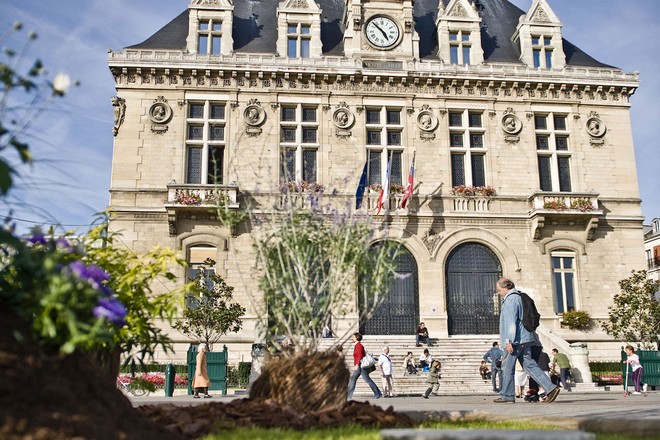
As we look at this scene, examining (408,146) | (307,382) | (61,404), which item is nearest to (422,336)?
(408,146)

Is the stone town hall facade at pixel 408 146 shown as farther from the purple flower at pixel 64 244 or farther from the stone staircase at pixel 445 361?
the purple flower at pixel 64 244

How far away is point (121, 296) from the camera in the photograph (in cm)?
698

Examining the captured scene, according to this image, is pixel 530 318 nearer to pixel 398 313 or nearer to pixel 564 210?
pixel 398 313

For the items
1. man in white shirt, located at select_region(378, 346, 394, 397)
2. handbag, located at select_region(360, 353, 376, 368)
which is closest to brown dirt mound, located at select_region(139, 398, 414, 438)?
handbag, located at select_region(360, 353, 376, 368)

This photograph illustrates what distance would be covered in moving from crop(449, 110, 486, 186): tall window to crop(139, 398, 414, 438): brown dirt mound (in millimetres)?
21689

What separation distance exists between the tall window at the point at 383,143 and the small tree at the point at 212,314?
8209 millimetres

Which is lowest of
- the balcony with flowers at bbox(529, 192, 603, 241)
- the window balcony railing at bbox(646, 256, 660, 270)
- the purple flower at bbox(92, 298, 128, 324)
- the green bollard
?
the green bollard

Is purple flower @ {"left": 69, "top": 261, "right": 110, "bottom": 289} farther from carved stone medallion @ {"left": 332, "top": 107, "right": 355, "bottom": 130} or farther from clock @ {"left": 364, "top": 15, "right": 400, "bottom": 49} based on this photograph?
clock @ {"left": 364, "top": 15, "right": 400, "bottom": 49}

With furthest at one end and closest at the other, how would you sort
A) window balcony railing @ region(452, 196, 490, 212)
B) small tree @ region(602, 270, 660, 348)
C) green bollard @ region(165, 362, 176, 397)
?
1. window balcony railing @ region(452, 196, 490, 212)
2. small tree @ region(602, 270, 660, 348)
3. green bollard @ region(165, 362, 176, 397)

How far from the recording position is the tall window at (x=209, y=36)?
28.5 metres

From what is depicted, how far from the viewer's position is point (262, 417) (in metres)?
6.65

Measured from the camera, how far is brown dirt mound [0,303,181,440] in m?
4.24

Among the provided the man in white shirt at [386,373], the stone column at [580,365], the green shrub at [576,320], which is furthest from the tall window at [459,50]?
the man in white shirt at [386,373]

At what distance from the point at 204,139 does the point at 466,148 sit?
11545 mm
